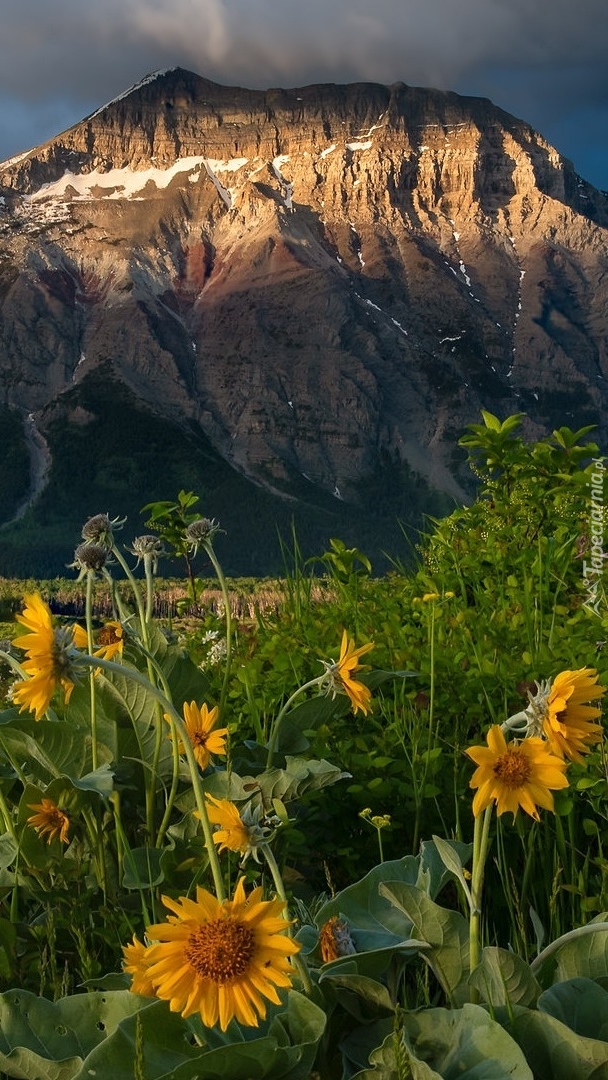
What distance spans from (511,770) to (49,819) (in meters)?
1.29

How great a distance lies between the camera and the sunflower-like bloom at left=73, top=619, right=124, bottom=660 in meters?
2.47

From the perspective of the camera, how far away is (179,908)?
4.26ft

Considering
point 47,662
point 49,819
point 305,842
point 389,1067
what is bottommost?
point 305,842

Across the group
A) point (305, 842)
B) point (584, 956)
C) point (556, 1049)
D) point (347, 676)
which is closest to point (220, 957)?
point (556, 1049)

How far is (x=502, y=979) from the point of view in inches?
63.6

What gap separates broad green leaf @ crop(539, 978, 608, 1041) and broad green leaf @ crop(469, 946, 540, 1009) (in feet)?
0.11

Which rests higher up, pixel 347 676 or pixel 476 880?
pixel 347 676

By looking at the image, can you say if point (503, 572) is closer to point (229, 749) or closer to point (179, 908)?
point (229, 749)

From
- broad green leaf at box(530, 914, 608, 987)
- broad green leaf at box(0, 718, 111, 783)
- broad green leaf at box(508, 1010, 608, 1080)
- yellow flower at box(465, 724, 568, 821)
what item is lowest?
broad green leaf at box(508, 1010, 608, 1080)

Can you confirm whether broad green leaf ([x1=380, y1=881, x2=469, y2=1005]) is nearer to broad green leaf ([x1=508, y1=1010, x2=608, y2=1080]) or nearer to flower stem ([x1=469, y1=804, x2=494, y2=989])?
flower stem ([x1=469, y1=804, x2=494, y2=989])

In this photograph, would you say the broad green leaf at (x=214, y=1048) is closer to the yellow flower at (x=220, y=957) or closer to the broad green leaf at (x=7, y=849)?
the yellow flower at (x=220, y=957)

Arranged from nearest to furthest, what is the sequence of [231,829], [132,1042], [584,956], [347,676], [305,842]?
[132,1042] → [231,829] → [584,956] → [347,676] → [305,842]

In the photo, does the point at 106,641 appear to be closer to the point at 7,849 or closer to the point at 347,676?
the point at 7,849

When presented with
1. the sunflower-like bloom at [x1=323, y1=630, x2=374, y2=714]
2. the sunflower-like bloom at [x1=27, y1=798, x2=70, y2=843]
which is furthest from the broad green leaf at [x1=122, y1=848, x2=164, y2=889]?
the sunflower-like bloom at [x1=323, y1=630, x2=374, y2=714]
